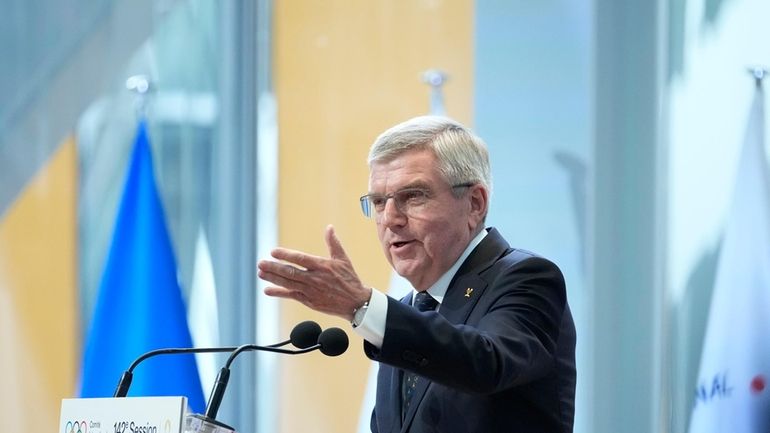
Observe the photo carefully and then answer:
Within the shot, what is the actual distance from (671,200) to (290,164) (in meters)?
1.72

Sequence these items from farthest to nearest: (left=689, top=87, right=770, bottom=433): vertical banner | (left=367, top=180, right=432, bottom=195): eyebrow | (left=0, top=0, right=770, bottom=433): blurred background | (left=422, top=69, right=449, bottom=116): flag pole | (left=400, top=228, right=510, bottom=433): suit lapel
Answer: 1. (left=422, top=69, right=449, bottom=116): flag pole
2. (left=0, top=0, right=770, bottom=433): blurred background
3. (left=689, top=87, right=770, bottom=433): vertical banner
4. (left=367, top=180, right=432, bottom=195): eyebrow
5. (left=400, top=228, right=510, bottom=433): suit lapel

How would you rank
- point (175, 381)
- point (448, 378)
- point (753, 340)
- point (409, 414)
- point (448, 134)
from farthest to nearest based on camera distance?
point (175, 381) < point (753, 340) < point (448, 134) < point (409, 414) < point (448, 378)

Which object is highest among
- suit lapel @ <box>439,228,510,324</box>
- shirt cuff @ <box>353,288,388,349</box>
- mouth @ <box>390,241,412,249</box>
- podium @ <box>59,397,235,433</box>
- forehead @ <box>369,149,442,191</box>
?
forehead @ <box>369,149,442,191</box>

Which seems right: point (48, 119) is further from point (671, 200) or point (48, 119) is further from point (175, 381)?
point (671, 200)

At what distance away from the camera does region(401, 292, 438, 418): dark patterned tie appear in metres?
2.55

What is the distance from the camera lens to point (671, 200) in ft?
14.5

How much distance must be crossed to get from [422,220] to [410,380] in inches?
14.2

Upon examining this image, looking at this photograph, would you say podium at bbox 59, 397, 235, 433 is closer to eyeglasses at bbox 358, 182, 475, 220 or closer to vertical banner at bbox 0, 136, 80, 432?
eyeglasses at bbox 358, 182, 475, 220

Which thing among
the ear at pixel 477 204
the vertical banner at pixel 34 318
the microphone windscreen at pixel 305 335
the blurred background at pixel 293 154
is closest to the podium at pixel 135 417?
the microphone windscreen at pixel 305 335

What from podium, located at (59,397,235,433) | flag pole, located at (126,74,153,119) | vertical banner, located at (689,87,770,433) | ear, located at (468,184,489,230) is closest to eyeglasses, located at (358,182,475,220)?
ear, located at (468,184,489,230)

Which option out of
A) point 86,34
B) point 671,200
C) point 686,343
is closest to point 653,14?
point 671,200

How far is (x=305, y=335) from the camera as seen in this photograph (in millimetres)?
2113

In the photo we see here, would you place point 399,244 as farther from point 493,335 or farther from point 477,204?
point 493,335

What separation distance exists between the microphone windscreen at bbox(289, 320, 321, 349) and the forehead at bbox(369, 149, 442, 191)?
0.58 metres
